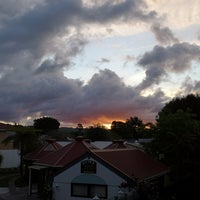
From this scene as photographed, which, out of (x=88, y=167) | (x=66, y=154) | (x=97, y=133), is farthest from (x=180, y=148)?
(x=97, y=133)

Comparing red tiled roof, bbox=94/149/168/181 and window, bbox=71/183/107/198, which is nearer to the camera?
window, bbox=71/183/107/198

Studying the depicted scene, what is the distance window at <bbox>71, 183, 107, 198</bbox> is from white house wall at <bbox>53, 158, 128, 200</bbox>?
27cm

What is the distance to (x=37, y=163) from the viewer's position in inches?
1506

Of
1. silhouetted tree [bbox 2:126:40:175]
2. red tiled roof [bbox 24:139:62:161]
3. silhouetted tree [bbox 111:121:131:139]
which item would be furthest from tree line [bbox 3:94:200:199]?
silhouetted tree [bbox 111:121:131:139]

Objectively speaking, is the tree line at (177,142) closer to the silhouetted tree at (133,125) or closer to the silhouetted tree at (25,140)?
the silhouetted tree at (25,140)

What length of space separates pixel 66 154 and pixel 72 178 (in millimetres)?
6236

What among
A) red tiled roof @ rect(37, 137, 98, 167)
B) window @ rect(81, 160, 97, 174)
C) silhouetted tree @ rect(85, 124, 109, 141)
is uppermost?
silhouetted tree @ rect(85, 124, 109, 141)

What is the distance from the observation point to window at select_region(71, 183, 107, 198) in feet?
97.0

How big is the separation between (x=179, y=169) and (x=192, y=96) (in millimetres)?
27047

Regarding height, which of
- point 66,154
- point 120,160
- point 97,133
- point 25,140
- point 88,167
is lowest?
point 88,167

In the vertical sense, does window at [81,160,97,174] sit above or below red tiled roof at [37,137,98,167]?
below

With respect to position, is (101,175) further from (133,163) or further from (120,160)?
(133,163)

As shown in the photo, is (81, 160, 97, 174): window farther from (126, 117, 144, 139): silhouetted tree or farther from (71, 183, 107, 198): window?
(126, 117, 144, 139): silhouetted tree

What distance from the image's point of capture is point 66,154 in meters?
36.9
